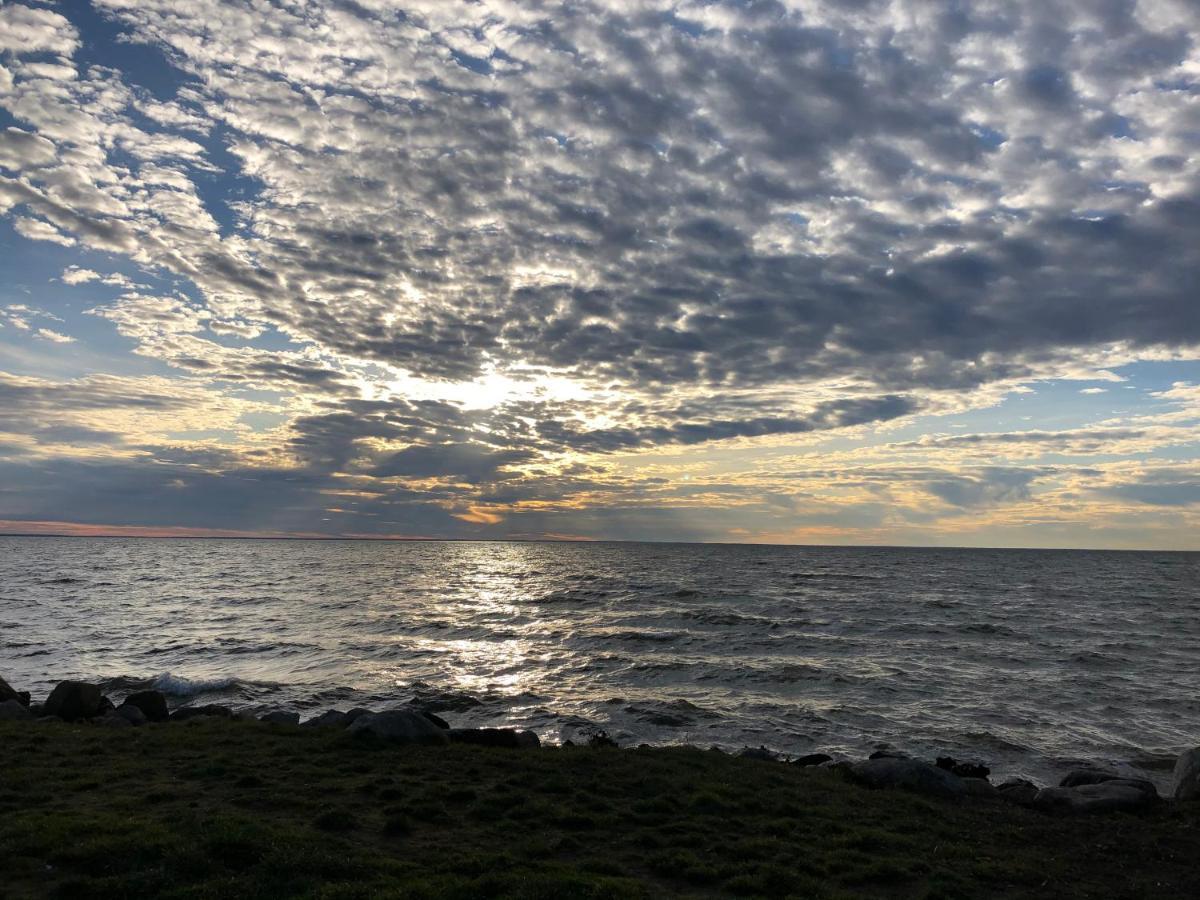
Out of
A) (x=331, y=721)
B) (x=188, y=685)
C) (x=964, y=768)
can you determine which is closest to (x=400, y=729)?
(x=331, y=721)

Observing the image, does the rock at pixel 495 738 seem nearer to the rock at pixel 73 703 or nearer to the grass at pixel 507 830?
the grass at pixel 507 830

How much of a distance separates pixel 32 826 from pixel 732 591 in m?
74.8

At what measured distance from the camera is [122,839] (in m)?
12.1

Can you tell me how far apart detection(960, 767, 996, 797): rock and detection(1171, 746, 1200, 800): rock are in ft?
16.0

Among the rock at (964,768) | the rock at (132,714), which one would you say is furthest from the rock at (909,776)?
the rock at (132,714)

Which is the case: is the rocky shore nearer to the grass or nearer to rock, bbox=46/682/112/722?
rock, bbox=46/682/112/722

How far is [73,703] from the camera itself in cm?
2489

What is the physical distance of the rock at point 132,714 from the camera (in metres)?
24.3

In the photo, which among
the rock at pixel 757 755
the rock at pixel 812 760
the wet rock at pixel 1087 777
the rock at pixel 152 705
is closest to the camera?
the wet rock at pixel 1087 777

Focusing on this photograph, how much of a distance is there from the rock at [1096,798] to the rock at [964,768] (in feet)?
8.22

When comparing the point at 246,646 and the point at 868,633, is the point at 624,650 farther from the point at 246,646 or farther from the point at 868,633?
the point at 246,646

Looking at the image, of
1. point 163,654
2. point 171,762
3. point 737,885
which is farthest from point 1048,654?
point 163,654

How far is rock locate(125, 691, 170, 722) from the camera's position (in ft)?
84.1

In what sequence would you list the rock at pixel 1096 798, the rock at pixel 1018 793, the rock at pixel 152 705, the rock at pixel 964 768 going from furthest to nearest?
the rock at pixel 152 705
the rock at pixel 964 768
the rock at pixel 1018 793
the rock at pixel 1096 798
